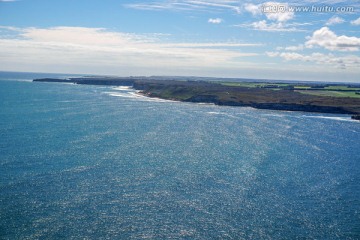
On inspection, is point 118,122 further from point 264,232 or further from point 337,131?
point 264,232

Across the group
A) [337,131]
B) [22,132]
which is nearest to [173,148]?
[22,132]

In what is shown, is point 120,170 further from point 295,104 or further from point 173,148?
point 295,104

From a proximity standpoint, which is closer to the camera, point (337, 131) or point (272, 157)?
point (272, 157)

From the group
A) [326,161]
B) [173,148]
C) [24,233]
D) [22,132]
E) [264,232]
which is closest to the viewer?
[24,233]

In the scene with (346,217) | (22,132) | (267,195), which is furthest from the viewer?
(22,132)

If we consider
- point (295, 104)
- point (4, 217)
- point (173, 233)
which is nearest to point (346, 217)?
point (173, 233)

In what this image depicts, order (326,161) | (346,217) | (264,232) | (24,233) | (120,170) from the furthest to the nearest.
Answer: (326,161) → (120,170) → (346,217) → (264,232) → (24,233)
